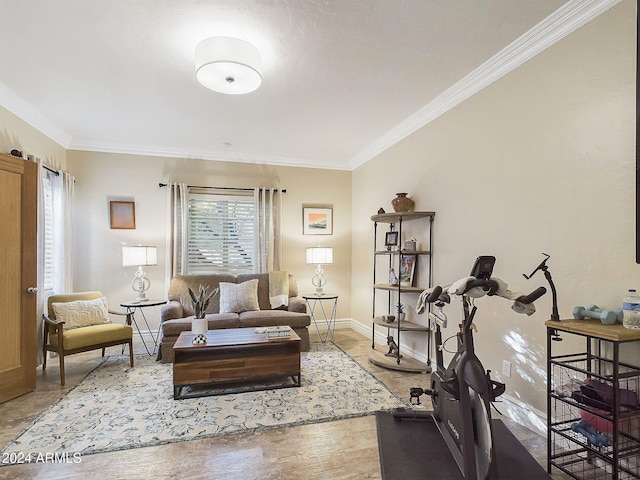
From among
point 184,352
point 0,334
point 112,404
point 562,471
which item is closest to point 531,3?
point 562,471

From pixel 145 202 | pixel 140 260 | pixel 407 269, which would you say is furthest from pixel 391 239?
pixel 145 202

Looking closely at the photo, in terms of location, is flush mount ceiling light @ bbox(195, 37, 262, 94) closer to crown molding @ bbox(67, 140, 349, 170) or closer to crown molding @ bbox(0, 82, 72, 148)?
crown molding @ bbox(0, 82, 72, 148)

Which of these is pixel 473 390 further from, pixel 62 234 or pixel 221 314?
pixel 62 234

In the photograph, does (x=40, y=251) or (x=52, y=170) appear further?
(x=52, y=170)

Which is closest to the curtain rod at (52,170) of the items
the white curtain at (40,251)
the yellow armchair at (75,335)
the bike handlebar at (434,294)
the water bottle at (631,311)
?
the white curtain at (40,251)

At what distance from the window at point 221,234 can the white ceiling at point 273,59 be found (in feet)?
3.78

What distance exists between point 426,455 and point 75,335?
11.1 feet

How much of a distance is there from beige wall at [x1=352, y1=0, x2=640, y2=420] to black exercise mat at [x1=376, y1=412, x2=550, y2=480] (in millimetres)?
635

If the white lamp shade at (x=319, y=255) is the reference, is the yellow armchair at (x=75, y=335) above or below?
below

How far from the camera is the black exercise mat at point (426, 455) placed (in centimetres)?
176

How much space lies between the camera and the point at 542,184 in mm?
2457

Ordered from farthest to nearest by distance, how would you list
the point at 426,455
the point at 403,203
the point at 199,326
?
the point at 403,203 → the point at 199,326 → the point at 426,455

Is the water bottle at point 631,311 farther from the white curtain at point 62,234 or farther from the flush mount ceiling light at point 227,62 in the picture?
the white curtain at point 62,234

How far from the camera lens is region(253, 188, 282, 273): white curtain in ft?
17.5
